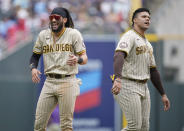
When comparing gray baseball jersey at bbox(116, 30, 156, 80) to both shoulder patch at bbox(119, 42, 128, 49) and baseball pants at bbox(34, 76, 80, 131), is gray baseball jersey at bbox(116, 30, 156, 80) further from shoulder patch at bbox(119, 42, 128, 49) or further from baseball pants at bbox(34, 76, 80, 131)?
baseball pants at bbox(34, 76, 80, 131)

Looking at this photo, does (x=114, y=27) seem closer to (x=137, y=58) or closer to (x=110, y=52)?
(x=110, y=52)

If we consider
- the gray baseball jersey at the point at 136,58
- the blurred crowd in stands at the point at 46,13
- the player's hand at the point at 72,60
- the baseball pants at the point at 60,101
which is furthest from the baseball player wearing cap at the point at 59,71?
the blurred crowd in stands at the point at 46,13

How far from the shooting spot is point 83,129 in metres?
10.4

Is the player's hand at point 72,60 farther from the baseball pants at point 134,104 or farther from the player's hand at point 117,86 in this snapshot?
the baseball pants at point 134,104

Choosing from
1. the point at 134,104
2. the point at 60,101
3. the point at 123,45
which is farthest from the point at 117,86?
the point at 60,101

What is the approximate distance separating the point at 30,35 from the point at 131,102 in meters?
5.98

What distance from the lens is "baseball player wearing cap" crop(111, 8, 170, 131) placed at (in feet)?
18.2

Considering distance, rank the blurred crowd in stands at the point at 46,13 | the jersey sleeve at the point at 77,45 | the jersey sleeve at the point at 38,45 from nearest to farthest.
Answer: the jersey sleeve at the point at 77,45
the jersey sleeve at the point at 38,45
the blurred crowd in stands at the point at 46,13

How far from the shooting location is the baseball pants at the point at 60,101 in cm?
568

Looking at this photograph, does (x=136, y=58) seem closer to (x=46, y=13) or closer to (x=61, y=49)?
(x=61, y=49)

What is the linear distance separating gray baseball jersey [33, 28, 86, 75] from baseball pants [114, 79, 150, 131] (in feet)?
2.45

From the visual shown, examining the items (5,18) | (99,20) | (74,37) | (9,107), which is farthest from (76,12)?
(74,37)

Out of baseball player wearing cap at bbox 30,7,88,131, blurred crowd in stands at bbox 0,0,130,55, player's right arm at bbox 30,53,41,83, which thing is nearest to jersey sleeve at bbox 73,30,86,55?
baseball player wearing cap at bbox 30,7,88,131

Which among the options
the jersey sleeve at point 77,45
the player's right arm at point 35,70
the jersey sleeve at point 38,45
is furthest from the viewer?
the jersey sleeve at point 38,45
